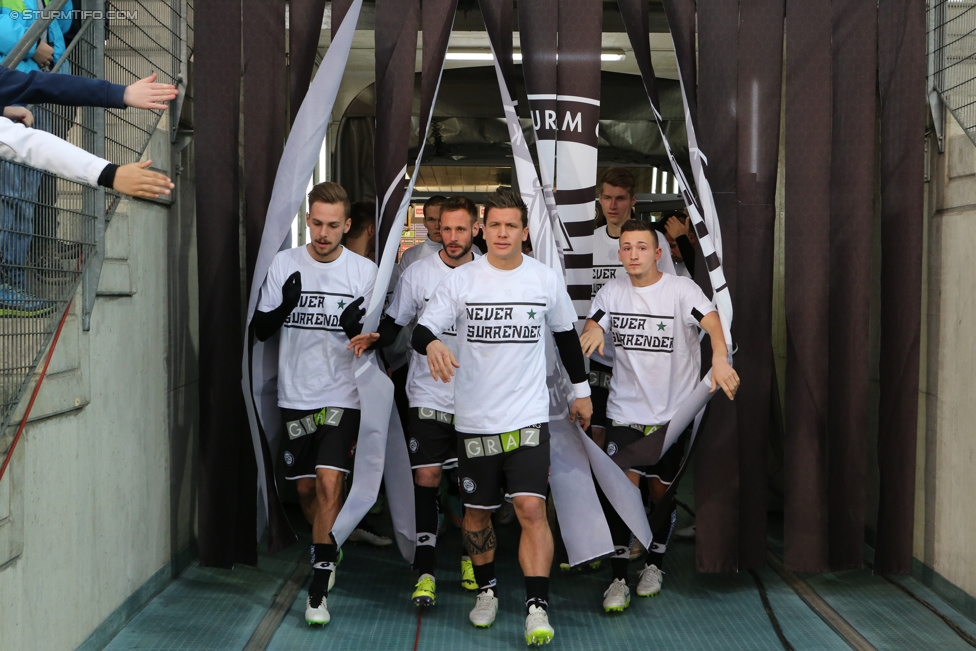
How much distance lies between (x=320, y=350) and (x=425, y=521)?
922 millimetres

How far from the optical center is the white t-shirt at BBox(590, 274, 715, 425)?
416 centimetres

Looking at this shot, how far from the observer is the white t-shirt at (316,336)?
405 centimetres

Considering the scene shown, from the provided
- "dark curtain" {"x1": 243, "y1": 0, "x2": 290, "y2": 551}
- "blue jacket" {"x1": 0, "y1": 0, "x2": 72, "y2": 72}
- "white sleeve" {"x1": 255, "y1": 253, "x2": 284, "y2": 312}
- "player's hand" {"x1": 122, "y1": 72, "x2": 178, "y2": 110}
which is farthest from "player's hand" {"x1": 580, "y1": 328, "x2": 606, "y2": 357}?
"blue jacket" {"x1": 0, "y1": 0, "x2": 72, "y2": 72}

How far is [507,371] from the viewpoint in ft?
12.1

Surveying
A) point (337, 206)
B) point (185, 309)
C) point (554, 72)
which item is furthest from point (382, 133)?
point (185, 309)

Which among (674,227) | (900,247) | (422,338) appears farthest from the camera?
(674,227)

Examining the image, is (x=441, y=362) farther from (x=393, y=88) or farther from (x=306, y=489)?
(x=393, y=88)

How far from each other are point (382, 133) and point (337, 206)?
409 millimetres

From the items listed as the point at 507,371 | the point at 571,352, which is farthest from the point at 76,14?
the point at 571,352

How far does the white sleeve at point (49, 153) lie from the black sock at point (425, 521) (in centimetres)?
230

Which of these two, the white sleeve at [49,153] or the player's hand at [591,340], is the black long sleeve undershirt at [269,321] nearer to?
the player's hand at [591,340]

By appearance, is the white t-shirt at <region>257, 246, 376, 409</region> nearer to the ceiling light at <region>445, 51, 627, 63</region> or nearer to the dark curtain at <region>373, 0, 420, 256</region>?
the dark curtain at <region>373, 0, 420, 256</region>

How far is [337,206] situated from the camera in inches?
159

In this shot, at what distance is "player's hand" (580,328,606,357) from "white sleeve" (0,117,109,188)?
7.31ft
